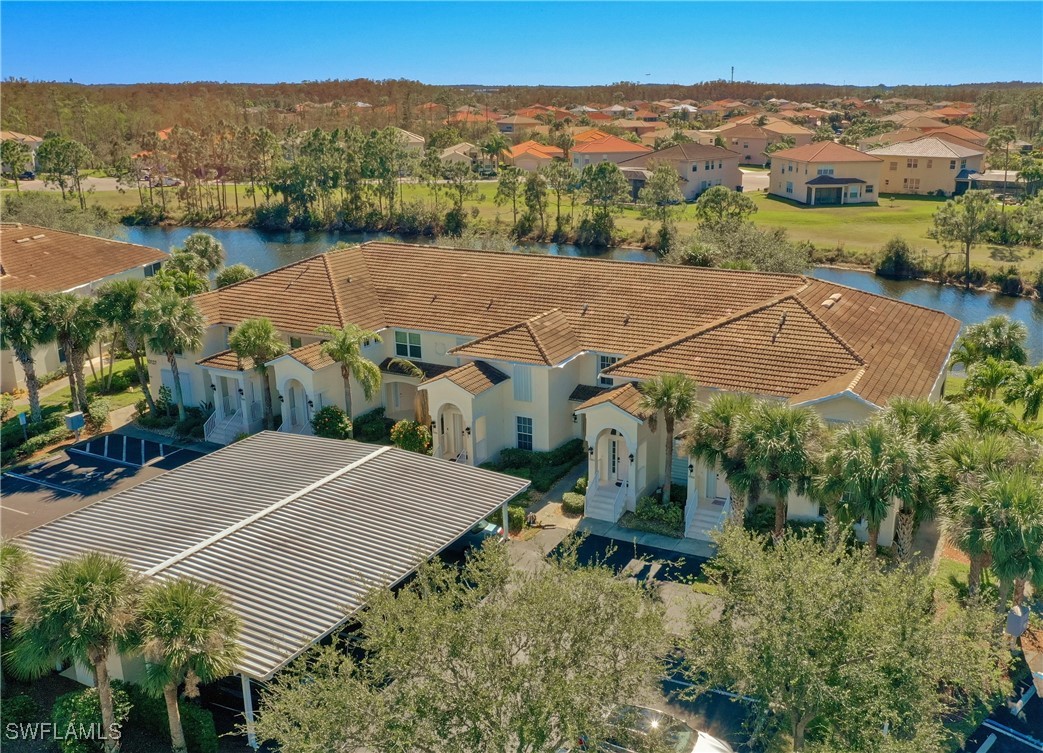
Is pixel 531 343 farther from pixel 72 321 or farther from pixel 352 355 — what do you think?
pixel 72 321

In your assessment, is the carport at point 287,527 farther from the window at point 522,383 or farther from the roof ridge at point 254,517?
the window at point 522,383

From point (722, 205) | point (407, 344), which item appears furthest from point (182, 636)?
point (722, 205)

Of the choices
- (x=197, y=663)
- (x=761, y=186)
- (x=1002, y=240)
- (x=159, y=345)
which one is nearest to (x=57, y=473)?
(x=159, y=345)

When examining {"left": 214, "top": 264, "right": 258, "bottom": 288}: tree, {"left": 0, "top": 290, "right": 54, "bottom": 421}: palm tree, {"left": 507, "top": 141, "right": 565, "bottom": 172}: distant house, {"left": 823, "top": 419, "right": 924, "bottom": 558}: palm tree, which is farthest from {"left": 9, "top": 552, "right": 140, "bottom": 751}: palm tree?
{"left": 507, "top": 141, "right": 565, "bottom": 172}: distant house

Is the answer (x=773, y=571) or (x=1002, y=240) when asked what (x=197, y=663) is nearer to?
(x=773, y=571)

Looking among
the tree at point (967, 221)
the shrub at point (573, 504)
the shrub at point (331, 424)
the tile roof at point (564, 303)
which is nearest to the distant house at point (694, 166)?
the tree at point (967, 221)

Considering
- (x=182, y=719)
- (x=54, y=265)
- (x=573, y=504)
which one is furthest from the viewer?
(x=54, y=265)
